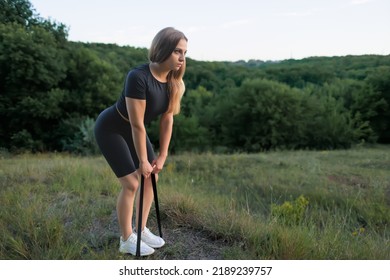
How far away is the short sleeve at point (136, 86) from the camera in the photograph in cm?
247

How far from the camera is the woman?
8.20 ft

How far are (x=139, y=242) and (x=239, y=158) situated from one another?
10.8 metres

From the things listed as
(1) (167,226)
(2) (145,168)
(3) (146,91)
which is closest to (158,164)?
(2) (145,168)

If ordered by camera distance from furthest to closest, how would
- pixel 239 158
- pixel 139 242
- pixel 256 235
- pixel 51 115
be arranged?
1. pixel 51 115
2. pixel 239 158
3. pixel 256 235
4. pixel 139 242

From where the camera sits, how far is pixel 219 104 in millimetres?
39656

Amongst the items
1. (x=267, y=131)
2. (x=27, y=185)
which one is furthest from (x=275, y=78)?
(x=27, y=185)

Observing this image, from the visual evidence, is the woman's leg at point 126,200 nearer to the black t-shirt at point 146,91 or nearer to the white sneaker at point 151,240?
the white sneaker at point 151,240

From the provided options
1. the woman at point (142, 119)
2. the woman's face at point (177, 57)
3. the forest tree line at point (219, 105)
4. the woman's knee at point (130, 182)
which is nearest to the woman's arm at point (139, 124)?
the woman at point (142, 119)

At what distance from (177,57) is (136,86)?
36 cm

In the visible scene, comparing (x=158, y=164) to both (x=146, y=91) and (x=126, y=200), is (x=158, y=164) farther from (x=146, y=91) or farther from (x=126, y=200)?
(x=146, y=91)

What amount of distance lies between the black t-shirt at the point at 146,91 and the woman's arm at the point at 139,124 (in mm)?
45

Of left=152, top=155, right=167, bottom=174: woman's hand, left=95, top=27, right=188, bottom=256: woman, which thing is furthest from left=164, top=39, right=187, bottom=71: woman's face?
left=152, top=155, right=167, bottom=174: woman's hand

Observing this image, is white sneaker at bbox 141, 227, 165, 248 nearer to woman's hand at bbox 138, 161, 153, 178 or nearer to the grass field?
the grass field

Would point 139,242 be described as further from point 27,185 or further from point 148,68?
point 27,185
